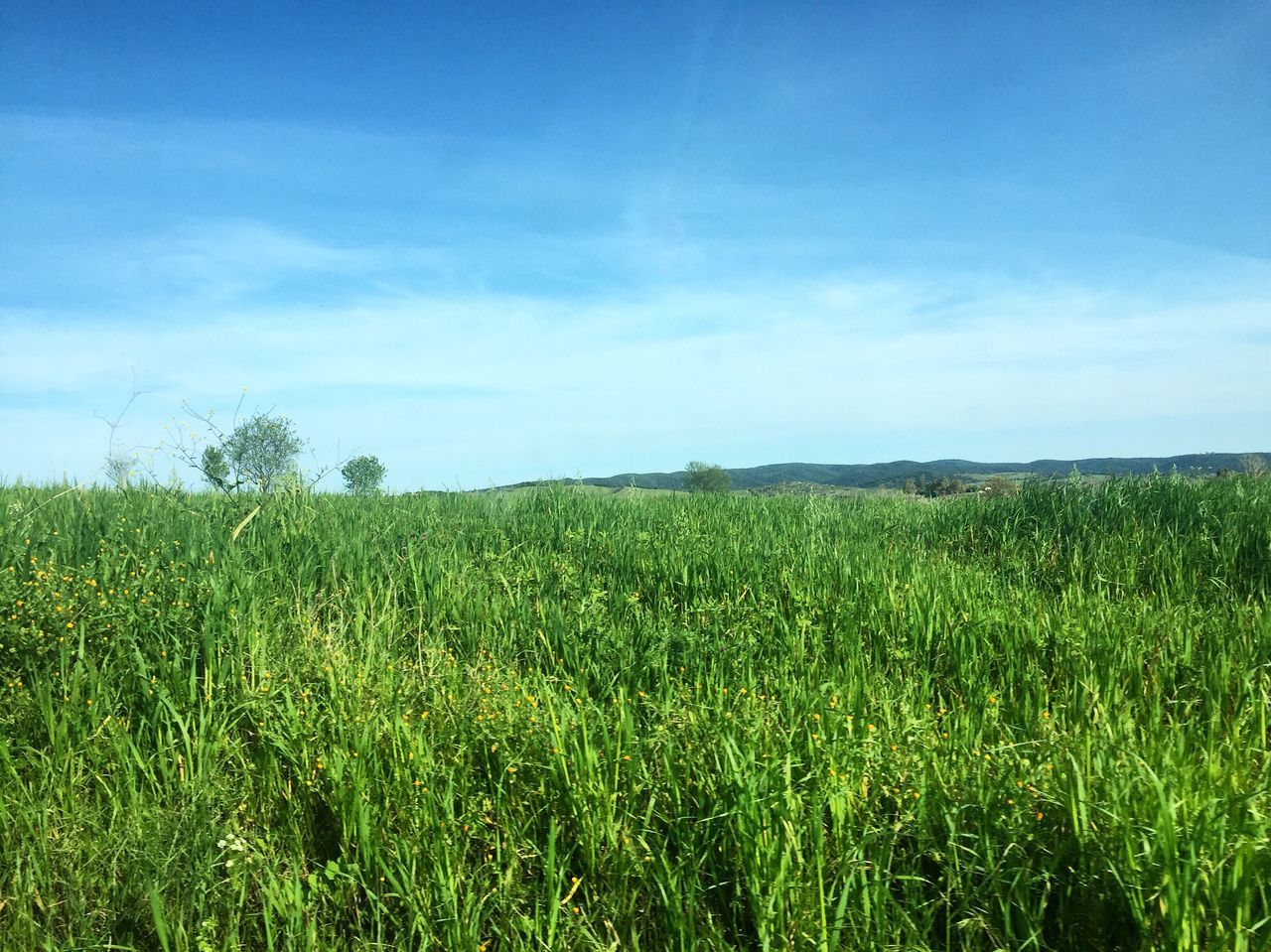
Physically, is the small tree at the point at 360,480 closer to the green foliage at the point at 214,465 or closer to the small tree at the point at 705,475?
the green foliage at the point at 214,465

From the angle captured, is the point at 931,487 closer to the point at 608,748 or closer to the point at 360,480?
the point at 360,480

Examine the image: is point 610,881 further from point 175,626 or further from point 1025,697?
point 175,626

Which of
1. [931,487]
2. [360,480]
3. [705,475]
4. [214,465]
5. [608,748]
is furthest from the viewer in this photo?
[705,475]

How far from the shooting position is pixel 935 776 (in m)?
3.20

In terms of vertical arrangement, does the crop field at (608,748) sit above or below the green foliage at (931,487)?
below

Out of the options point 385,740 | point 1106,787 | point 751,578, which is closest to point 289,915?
point 385,740

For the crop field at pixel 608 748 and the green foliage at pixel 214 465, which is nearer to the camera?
the crop field at pixel 608 748

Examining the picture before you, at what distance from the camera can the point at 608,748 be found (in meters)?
3.37

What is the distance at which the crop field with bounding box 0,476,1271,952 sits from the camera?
2.81 meters

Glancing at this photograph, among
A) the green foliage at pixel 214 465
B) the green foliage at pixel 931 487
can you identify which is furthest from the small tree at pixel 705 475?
the green foliage at pixel 214 465

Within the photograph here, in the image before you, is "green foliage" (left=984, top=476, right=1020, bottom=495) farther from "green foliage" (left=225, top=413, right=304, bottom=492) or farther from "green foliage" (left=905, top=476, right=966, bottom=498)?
"green foliage" (left=225, top=413, right=304, bottom=492)

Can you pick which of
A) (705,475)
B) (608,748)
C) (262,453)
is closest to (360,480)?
(262,453)

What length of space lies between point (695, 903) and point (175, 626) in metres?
3.47

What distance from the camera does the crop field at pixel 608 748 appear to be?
2.81m
